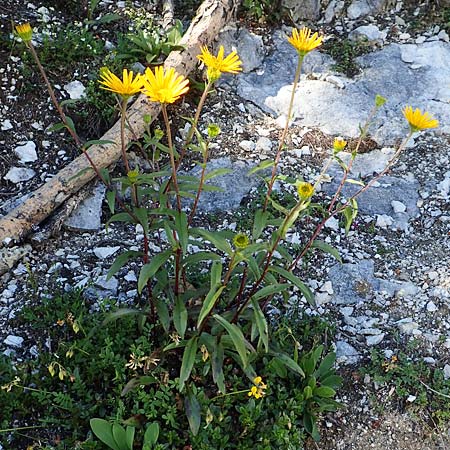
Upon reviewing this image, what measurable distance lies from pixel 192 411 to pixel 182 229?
2.67ft

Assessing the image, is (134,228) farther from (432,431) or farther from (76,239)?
(432,431)

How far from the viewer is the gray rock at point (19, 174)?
13.2ft

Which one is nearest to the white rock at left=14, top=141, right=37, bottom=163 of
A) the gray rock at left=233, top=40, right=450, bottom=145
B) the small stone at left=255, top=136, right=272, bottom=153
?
the small stone at left=255, top=136, right=272, bottom=153

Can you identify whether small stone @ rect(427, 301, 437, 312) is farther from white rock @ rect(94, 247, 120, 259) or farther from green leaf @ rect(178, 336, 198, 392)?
white rock @ rect(94, 247, 120, 259)

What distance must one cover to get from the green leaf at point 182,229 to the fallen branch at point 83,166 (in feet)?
2.32

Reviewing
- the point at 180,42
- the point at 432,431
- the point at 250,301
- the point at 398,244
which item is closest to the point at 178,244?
the point at 250,301

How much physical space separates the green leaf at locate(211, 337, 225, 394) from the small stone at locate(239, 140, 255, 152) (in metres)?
2.04

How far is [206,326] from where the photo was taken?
288 centimetres

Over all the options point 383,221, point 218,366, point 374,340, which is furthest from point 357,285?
point 218,366

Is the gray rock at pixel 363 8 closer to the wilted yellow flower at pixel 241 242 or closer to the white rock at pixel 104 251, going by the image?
the white rock at pixel 104 251

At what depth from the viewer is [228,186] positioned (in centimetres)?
418

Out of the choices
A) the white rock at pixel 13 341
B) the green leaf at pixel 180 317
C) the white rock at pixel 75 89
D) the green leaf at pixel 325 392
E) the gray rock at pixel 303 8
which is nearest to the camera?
the green leaf at pixel 180 317

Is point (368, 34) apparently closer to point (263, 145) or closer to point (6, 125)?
point (263, 145)

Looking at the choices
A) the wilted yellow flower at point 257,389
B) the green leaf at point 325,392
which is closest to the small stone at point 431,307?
the green leaf at point 325,392
